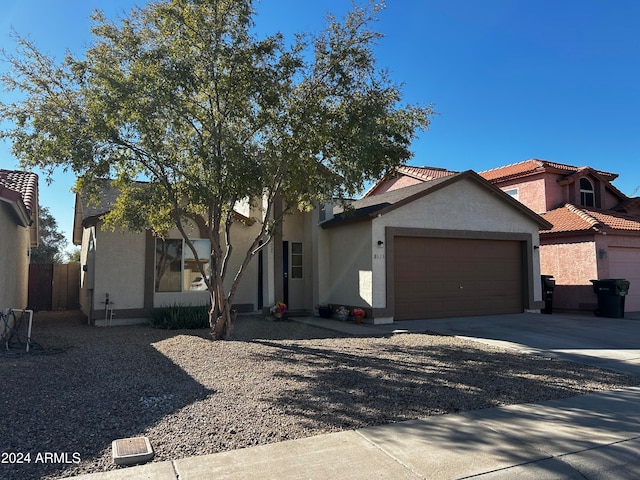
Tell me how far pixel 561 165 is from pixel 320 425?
21163 millimetres

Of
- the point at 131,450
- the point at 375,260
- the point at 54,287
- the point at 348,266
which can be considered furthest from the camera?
the point at 54,287

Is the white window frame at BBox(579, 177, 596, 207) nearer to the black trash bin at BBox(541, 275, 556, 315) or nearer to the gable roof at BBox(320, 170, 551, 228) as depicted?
the gable roof at BBox(320, 170, 551, 228)

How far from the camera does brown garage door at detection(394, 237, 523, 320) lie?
13.6 metres

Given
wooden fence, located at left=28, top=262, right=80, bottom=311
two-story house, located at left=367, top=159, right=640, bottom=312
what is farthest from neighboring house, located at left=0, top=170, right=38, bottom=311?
two-story house, located at left=367, top=159, right=640, bottom=312

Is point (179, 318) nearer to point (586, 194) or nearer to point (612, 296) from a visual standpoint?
point (612, 296)

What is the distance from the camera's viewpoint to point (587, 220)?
57.7 feet

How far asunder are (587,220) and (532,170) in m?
4.10

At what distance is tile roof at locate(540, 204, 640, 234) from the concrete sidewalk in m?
13.7

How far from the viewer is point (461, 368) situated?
7586 millimetres

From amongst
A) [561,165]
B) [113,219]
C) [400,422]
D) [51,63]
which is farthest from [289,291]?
[561,165]

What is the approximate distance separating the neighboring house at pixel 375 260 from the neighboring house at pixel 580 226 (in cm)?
278

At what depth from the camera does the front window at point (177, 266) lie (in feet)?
44.4

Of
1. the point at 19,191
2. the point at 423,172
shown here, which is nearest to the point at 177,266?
the point at 19,191

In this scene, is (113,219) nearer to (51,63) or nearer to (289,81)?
(51,63)
